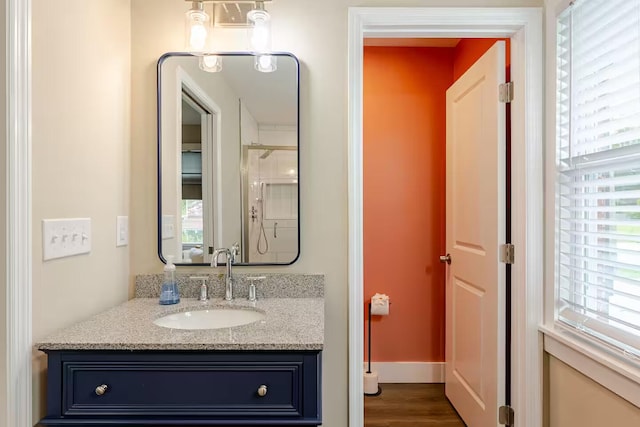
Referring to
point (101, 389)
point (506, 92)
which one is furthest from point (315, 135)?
point (101, 389)

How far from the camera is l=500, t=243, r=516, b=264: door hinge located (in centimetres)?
183

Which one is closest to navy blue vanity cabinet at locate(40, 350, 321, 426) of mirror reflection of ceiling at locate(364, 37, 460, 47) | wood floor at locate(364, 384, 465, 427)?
wood floor at locate(364, 384, 465, 427)

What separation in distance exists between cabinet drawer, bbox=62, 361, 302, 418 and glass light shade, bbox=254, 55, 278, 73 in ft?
3.91

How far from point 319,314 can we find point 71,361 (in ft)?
2.50

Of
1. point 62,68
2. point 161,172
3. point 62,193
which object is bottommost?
point 62,193

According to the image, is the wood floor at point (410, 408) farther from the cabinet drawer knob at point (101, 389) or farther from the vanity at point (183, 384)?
the cabinet drawer knob at point (101, 389)

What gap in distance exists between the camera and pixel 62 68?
1.28 metres

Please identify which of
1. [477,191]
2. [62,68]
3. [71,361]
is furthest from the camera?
[477,191]

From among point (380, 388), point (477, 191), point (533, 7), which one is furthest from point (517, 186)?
point (380, 388)

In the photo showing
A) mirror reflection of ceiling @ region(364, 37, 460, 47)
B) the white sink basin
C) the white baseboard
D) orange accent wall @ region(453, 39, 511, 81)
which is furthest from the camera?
the white baseboard

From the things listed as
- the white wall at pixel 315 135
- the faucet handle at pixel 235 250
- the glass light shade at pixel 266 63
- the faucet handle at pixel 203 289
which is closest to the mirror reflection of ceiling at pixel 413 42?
the white wall at pixel 315 135

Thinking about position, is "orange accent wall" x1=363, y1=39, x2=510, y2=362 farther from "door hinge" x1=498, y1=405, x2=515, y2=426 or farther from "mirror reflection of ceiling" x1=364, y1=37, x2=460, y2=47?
"door hinge" x1=498, y1=405, x2=515, y2=426

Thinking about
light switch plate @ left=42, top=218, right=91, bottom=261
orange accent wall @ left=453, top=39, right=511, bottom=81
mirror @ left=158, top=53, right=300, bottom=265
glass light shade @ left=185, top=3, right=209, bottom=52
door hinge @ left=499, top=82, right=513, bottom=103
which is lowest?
light switch plate @ left=42, top=218, right=91, bottom=261

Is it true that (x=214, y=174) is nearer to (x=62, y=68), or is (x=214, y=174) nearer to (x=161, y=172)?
(x=161, y=172)
